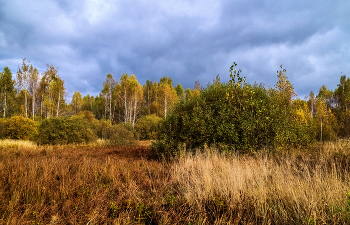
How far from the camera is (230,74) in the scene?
7.67 meters

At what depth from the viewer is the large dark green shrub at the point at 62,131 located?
17438 millimetres

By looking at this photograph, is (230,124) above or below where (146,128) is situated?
above

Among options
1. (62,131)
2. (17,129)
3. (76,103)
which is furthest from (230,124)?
(76,103)

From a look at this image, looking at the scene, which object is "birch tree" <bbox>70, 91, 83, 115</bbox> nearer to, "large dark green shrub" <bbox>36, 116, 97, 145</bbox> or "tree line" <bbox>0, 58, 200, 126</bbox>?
"tree line" <bbox>0, 58, 200, 126</bbox>

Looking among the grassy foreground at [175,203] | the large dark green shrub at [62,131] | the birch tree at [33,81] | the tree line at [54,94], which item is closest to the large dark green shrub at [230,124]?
the grassy foreground at [175,203]

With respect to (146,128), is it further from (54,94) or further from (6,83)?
(6,83)

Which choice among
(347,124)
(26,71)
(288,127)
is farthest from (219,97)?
(26,71)

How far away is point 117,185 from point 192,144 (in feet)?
15.6

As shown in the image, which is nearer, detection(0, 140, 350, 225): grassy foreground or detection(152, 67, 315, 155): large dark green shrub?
detection(0, 140, 350, 225): grassy foreground

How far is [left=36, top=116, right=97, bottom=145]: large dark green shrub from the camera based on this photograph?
17.4 meters

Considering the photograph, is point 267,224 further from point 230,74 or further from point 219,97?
point 219,97

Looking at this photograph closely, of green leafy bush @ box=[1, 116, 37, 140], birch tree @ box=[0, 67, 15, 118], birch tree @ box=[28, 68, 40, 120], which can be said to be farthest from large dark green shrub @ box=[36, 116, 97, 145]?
birch tree @ box=[0, 67, 15, 118]

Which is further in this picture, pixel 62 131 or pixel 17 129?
pixel 17 129

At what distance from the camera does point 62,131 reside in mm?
17719
